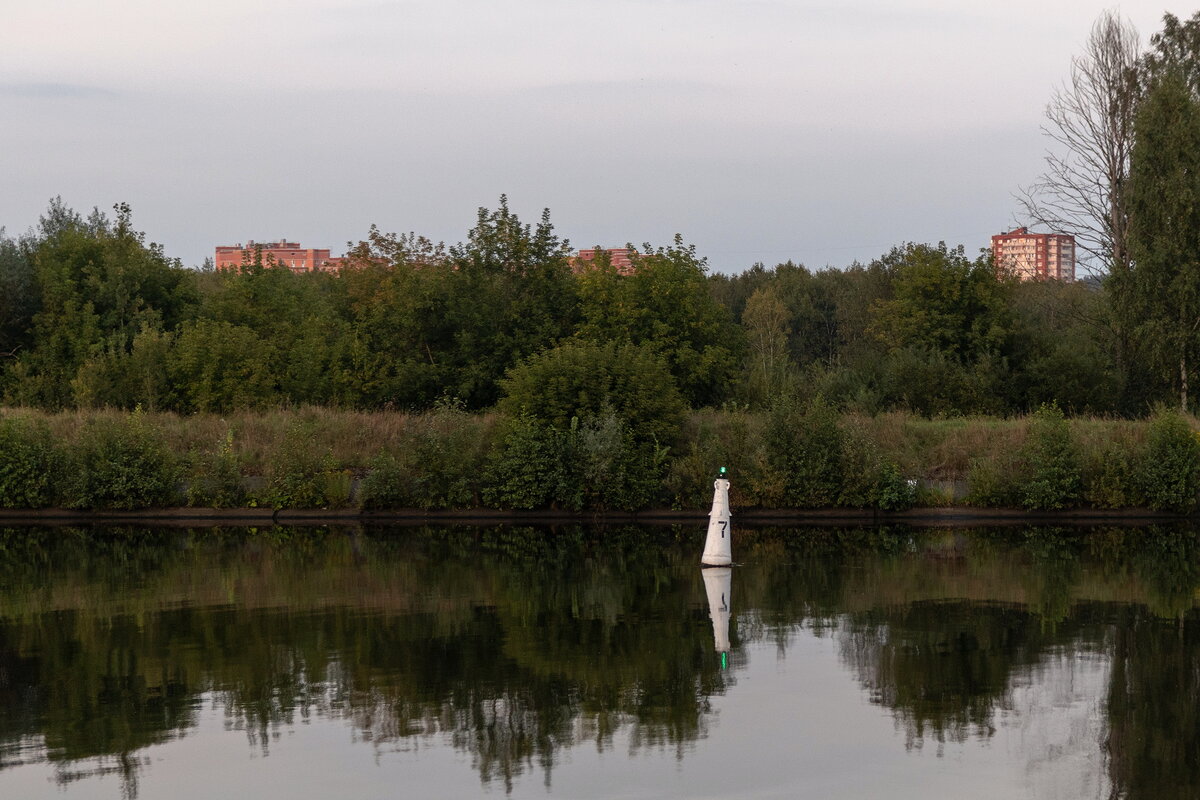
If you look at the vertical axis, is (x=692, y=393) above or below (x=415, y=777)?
above

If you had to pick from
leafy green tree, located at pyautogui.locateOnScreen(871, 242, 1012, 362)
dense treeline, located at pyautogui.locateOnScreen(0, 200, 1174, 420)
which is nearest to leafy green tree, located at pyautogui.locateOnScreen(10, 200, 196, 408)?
dense treeline, located at pyautogui.locateOnScreen(0, 200, 1174, 420)

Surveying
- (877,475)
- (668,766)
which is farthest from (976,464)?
(668,766)

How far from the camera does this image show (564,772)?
8773 millimetres

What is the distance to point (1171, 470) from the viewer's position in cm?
2505

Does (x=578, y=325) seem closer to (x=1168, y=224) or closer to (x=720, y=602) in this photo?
(x=1168, y=224)

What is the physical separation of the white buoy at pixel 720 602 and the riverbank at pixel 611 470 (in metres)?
7.57

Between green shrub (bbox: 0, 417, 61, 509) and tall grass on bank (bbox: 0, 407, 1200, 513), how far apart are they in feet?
0.10

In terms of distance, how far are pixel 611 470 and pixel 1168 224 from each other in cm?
2311

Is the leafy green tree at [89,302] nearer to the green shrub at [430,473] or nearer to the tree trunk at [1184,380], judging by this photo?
the green shrub at [430,473]

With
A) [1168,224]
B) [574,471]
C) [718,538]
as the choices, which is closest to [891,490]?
[574,471]

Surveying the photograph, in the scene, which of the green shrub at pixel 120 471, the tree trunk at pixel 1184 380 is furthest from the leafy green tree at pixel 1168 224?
the green shrub at pixel 120 471

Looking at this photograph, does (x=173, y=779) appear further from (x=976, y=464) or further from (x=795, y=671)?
(x=976, y=464)

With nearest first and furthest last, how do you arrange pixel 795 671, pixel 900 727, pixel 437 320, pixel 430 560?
1. pixel 900 727
2. pixel 795 671
3. pixel 430 560
4. pixel 437 320

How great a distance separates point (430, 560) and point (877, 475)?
10.1m
